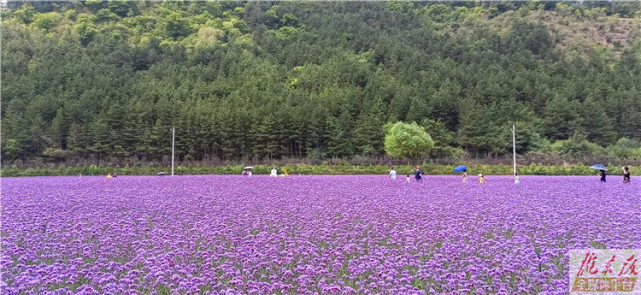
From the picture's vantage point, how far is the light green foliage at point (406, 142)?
198ft

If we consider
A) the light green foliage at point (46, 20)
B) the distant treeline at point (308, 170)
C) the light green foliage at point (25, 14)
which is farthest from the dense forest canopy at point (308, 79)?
the distant treeline at point (308, 170)

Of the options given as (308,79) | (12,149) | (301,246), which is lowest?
(301,246)

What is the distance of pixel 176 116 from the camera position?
75.6 m

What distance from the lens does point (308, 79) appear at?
108 meters

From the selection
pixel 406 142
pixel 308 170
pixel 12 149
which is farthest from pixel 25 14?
pixel 406 142

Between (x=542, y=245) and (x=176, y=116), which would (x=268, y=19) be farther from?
(x=542, y=245)

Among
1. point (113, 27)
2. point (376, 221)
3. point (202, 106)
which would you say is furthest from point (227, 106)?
point (113, 27)

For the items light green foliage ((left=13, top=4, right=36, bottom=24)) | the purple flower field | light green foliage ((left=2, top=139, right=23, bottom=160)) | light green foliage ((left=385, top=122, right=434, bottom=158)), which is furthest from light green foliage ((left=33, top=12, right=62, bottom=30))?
the purple flower field

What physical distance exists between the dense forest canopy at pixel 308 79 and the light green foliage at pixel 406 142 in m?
7.68

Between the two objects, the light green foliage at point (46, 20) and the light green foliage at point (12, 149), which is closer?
the light green foliage at point (12, 149)

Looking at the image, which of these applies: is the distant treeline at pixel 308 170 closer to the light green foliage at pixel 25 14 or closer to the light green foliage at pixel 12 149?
the light green foliage at pixel 12 149

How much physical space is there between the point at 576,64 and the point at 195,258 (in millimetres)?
117243

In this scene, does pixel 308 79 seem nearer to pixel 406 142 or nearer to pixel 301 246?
pixel 406 142

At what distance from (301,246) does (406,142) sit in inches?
2033
